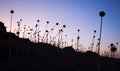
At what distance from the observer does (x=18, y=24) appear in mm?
21422

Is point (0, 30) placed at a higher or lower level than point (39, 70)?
higher

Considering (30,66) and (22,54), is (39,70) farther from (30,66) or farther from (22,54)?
(22,54)

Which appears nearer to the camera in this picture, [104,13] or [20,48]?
[104,13]

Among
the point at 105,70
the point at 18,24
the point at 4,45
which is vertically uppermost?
the point at 18,24

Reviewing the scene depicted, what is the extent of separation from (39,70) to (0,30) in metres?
12.2

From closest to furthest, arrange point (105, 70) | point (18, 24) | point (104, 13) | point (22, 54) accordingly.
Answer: point (105, 70) < point (104, 13) < point (22, 54) < point (18, 24)

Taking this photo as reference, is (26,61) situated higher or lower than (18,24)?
lower

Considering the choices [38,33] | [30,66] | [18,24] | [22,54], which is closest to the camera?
[30,66]

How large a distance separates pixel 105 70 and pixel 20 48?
5546 mm

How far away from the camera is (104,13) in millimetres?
12695

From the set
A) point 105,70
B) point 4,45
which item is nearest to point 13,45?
point 4,45

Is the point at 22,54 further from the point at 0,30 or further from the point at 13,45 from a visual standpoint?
the point at 0,30

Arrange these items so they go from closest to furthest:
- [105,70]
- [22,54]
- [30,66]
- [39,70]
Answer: [39,70] < [30,66] < [105,70] < [22,54]

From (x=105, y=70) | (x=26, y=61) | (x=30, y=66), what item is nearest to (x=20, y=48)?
(x=26, y=61)
